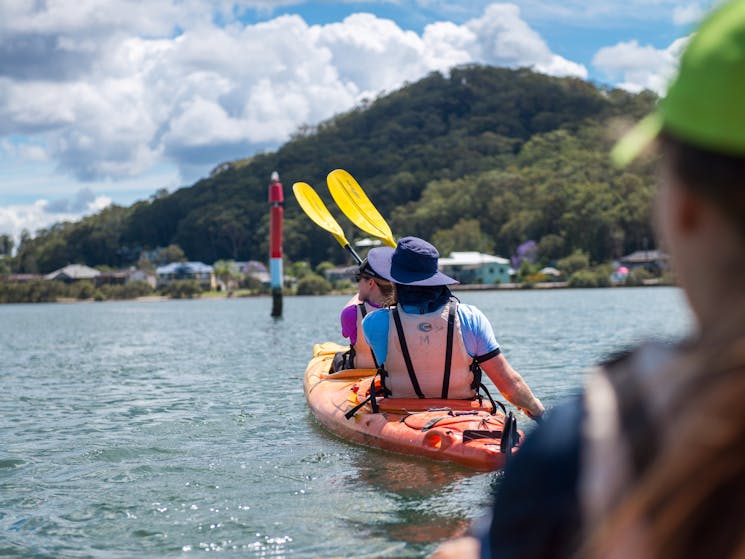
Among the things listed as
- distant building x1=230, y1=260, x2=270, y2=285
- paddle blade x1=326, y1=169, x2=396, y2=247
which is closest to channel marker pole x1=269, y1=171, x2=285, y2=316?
paddle blade x1=326, y1=169, x2=396, y2=247

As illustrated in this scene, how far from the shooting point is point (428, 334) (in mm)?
5703

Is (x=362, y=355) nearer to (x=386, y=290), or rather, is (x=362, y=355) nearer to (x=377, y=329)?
(x=386, y=290)

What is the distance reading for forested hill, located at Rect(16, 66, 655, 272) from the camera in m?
88.9

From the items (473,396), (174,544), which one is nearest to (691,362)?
(174,544)

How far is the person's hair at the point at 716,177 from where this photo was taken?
834 millimetres

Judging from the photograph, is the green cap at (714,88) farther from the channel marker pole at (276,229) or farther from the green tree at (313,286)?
the green tree at (313,286)

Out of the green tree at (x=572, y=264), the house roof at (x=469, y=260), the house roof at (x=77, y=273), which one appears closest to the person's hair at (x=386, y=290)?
the green tree at (x=572, y=264)

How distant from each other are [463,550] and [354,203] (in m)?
9.81

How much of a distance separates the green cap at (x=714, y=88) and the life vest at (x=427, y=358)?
4826 millimetres

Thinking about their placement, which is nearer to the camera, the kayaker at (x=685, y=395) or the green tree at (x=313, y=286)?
the kayaker at (x=685, y=395)

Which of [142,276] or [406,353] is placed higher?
[142,276]

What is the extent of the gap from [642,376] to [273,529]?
3.85 meters

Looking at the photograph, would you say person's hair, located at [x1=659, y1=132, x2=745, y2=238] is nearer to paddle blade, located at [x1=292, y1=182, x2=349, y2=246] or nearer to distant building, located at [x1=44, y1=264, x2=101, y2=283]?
paddle blade, located at [x1=292, y1=182, x2=349, y2=246]

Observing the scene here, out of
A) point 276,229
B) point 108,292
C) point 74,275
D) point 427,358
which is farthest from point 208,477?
point 74,275
